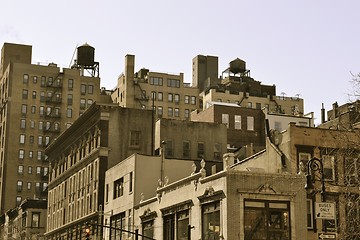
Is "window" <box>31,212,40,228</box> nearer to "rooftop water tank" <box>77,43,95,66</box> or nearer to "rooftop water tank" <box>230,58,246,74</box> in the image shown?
"rooftop water tank" <box>77,43,95,66</box>

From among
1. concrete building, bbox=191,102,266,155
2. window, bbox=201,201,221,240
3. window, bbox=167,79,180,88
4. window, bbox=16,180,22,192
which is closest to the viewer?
window, bbox=201,201,221,240

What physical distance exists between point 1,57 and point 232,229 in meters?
141

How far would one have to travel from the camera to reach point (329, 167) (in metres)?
59.9

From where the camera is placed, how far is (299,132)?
59969 mm

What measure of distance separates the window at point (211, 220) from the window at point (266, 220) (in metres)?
2.34

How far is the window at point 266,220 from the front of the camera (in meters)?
54.2

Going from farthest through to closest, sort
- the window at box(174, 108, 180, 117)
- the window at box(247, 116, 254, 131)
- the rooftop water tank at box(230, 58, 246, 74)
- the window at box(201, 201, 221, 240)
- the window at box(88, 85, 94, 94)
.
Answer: the window at box(88, 85, 94, 94)
the window at box(174, 108, 180, 117)
the rooftop water tank at box(230, 58, 246, 74)
the window at box(247, 116, 254, 131)
the window at box(201, 201, 221, 240)

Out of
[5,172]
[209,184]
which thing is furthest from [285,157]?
[5,172]

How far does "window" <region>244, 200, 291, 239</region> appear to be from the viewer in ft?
178

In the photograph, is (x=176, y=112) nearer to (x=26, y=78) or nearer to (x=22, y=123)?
(x=22, y=123)

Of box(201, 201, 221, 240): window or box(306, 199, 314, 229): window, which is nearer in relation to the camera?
box(201, 201, 221, 240): window

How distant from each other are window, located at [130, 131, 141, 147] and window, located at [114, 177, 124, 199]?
26.7 ft

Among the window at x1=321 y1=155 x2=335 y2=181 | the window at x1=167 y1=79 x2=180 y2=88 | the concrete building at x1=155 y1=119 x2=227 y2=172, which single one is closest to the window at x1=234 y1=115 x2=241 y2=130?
the concrete building at x1=155 y1=119 x2=227 y2=172

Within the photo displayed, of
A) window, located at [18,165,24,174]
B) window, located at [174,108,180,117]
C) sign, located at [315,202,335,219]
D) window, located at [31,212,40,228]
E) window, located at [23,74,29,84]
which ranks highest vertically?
window, located at [23,74,29,84]
